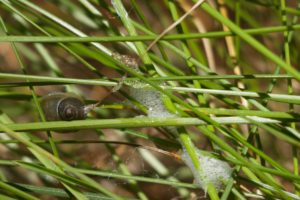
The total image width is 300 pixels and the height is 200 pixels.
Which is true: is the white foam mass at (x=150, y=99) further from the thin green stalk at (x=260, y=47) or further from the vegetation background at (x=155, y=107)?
the thin green stalk at (x=260, y=47)

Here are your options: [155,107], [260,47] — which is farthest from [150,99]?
[260,47]

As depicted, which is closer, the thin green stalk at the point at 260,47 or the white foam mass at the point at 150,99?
the thin green stalk at the point at 260,47

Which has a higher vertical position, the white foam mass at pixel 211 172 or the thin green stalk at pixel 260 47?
the thin green stalk at pixel 260 47

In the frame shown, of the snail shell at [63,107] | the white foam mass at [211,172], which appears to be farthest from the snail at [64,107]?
the white foam mass at [211,172]

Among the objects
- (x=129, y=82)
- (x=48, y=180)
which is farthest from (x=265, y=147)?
(x=129, y=82)

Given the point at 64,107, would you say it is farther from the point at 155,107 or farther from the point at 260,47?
the point at 260,47

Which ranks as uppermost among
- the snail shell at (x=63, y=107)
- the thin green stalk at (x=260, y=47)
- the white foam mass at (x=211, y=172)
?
the thin green stalk at (x=260, y=47)

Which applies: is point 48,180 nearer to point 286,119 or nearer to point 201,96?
point 201,96
